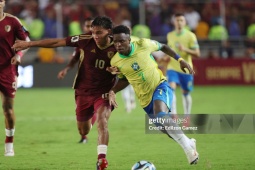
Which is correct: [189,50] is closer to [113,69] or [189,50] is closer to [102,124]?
[113,69]

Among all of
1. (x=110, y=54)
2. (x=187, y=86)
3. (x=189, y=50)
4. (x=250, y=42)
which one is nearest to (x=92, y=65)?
(x=110, y=54)

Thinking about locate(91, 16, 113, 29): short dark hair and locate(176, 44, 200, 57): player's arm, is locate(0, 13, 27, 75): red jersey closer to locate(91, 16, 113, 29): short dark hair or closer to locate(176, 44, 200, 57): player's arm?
locate(91, 16, 113, 29): short dark hair

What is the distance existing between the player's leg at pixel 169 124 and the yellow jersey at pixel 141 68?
0.15 meters

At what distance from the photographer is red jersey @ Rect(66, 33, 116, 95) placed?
1012 centimetres

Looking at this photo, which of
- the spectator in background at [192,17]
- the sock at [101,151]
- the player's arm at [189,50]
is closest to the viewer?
the sock at [101,151]

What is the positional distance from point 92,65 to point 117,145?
276cm

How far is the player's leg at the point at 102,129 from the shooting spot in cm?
920

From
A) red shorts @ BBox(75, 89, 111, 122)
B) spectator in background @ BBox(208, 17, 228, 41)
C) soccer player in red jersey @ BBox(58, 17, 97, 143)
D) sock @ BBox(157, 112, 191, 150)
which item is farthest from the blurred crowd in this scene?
sock @ BBox(157, 112, 191, 150)

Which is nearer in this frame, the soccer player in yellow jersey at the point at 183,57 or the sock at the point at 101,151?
the sock at the point at 101,151

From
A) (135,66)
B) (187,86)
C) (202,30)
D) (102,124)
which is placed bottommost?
(187,86)

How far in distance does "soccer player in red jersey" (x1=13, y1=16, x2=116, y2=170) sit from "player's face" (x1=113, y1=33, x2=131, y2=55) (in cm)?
31

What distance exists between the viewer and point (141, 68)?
989 centimetres

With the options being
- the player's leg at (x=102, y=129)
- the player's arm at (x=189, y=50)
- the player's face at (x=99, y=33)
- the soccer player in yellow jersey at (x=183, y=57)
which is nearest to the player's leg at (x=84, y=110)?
the player's leg at (x=102, y=129)

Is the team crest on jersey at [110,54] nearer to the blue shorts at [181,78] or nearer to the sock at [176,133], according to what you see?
the sock at [176,133]
